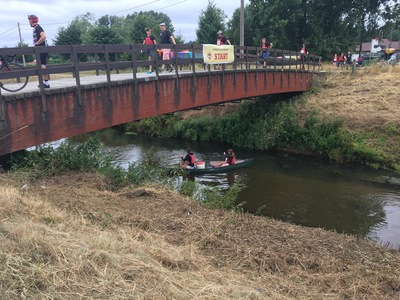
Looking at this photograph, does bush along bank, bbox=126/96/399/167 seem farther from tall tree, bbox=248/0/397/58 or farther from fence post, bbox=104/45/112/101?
tall tree, bbox=248/0/397/58

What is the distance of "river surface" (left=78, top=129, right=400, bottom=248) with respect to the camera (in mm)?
12195

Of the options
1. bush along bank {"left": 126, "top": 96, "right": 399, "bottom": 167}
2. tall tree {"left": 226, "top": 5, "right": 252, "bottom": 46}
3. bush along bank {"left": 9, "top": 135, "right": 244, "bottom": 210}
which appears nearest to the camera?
bush along bank {"left": 9, "top": 135, "right": 244, "bottom": 210}

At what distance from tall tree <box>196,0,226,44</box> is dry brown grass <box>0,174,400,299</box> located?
35178mm

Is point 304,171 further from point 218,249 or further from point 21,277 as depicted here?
point 21,277

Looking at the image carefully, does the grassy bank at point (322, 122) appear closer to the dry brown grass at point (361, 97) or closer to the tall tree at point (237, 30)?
the dry brown grass at point (361, 97)

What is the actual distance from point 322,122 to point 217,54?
954cm

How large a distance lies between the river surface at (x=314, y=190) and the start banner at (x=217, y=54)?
5.50 metres

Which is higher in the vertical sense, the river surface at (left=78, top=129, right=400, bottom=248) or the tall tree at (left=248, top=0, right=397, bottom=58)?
the tall tree at (left=248, top=0, right=397, bottom=58)

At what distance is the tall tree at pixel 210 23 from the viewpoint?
136 ft

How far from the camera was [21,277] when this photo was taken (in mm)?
3641

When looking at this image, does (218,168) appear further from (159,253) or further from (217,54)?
(159,253)

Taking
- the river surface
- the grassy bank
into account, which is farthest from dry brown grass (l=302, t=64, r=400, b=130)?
the river surface

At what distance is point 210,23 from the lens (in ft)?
136

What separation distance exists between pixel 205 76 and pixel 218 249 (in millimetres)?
9734
